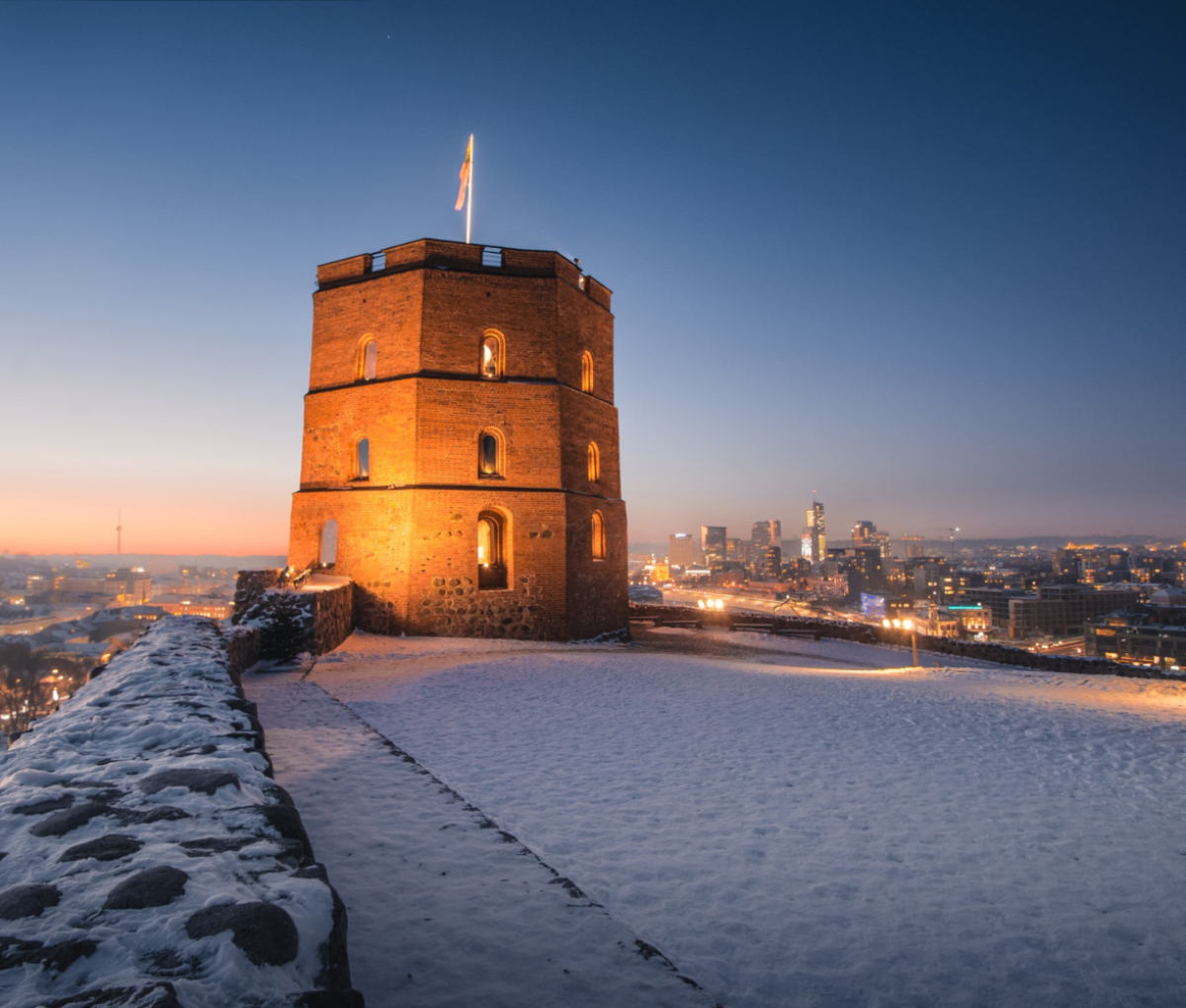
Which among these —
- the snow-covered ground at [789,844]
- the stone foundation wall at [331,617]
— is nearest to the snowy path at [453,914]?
the snow-covered ground at [789,844]

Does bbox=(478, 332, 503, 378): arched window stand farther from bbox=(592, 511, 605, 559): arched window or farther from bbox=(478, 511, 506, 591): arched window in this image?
bbox=(592, 511, 605, 559): arched window

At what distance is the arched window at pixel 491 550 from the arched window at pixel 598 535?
2.77 metres

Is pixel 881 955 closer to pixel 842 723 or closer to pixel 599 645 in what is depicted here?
pixel 842 723

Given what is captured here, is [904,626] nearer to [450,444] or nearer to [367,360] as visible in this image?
[450,444]

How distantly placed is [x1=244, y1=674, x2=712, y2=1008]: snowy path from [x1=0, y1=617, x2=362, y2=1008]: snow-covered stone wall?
66 cm

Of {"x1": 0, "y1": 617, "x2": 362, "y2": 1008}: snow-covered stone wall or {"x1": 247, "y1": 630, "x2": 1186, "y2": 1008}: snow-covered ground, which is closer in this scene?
{"x1": 0, "y1": 617, "x2": 362, "y2": 1008}: snow-covered stone wall

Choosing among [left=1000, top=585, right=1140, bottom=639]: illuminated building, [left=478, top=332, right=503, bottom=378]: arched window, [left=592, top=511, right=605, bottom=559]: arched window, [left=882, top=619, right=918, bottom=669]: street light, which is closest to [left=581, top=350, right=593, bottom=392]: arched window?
[left=478, top=332, right=503, bottom=378]: arched window

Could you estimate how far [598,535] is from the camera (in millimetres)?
19078

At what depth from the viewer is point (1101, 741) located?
659 centimetres

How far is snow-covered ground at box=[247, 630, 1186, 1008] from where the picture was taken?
276 cm

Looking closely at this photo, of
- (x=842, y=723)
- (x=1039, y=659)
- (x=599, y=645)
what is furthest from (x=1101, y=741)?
(x=1039, y=659)

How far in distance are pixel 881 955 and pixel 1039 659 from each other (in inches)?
827

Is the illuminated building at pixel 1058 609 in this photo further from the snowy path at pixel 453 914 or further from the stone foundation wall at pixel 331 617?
the snowy path at pixel 453 914

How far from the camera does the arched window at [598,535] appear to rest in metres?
19.0
